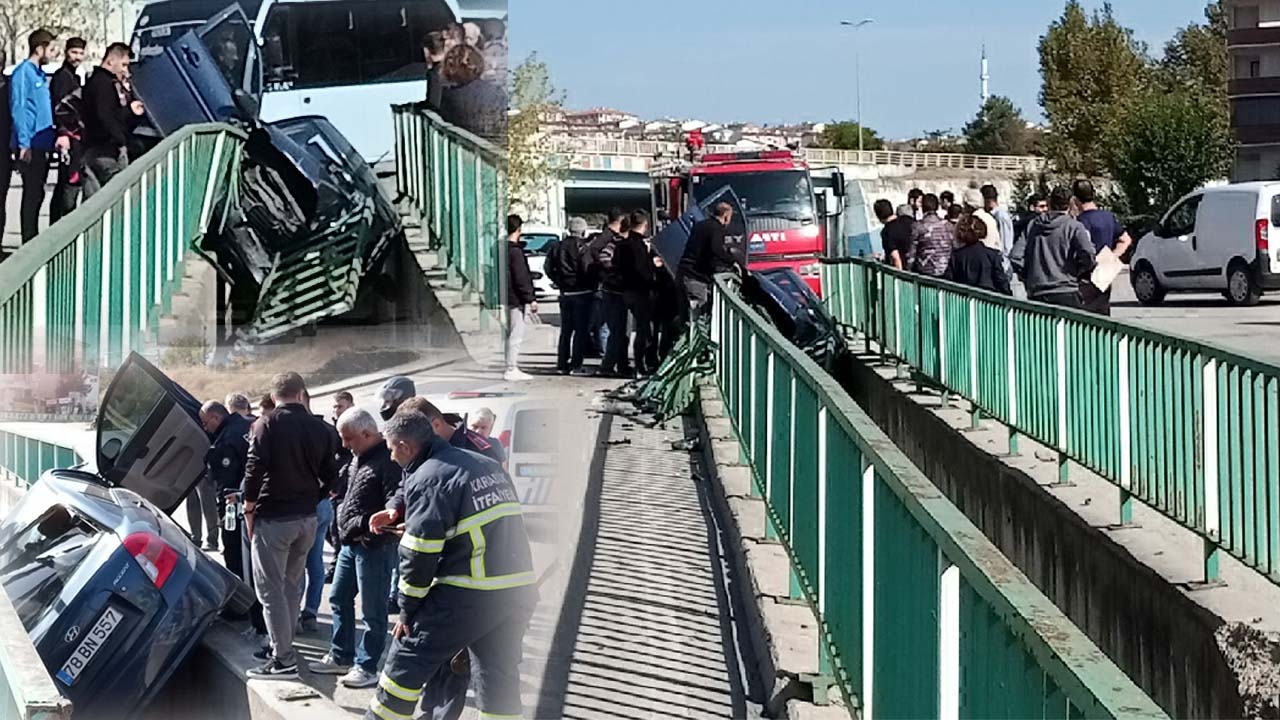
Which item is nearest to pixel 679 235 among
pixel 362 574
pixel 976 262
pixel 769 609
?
pixel 976 262

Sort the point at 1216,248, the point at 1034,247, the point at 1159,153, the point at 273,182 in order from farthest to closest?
the point at 1159,153
the point at 1216,248
the point at 1034,247
the point at 273,182

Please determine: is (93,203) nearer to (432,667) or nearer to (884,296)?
(432,667)

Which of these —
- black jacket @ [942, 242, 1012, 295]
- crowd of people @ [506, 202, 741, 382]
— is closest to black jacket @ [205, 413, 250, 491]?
black jacket @ [942, 242, 1012, 295]

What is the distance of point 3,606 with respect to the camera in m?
4.95

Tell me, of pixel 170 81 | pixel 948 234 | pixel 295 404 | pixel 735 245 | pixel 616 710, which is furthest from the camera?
pixel 948 234

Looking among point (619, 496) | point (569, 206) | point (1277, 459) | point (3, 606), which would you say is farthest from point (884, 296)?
point (569, 206)

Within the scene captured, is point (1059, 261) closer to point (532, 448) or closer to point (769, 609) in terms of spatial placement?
point (769, 609)

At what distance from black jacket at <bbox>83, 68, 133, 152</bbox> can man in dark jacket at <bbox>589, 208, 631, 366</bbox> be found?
13.8m

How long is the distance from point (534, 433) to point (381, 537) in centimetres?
275

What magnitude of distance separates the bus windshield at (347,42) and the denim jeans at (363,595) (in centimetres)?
305

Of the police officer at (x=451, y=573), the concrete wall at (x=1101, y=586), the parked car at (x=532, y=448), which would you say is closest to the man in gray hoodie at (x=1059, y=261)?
the concrete wall at (x=1101, y=586)

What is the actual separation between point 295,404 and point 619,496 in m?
6.13

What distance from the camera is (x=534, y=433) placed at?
4.43 metres

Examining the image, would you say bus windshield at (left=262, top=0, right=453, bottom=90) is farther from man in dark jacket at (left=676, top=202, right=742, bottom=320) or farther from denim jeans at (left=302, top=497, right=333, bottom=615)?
man in dark jacket at (left=676, top=202, right=742, bottom=320)
